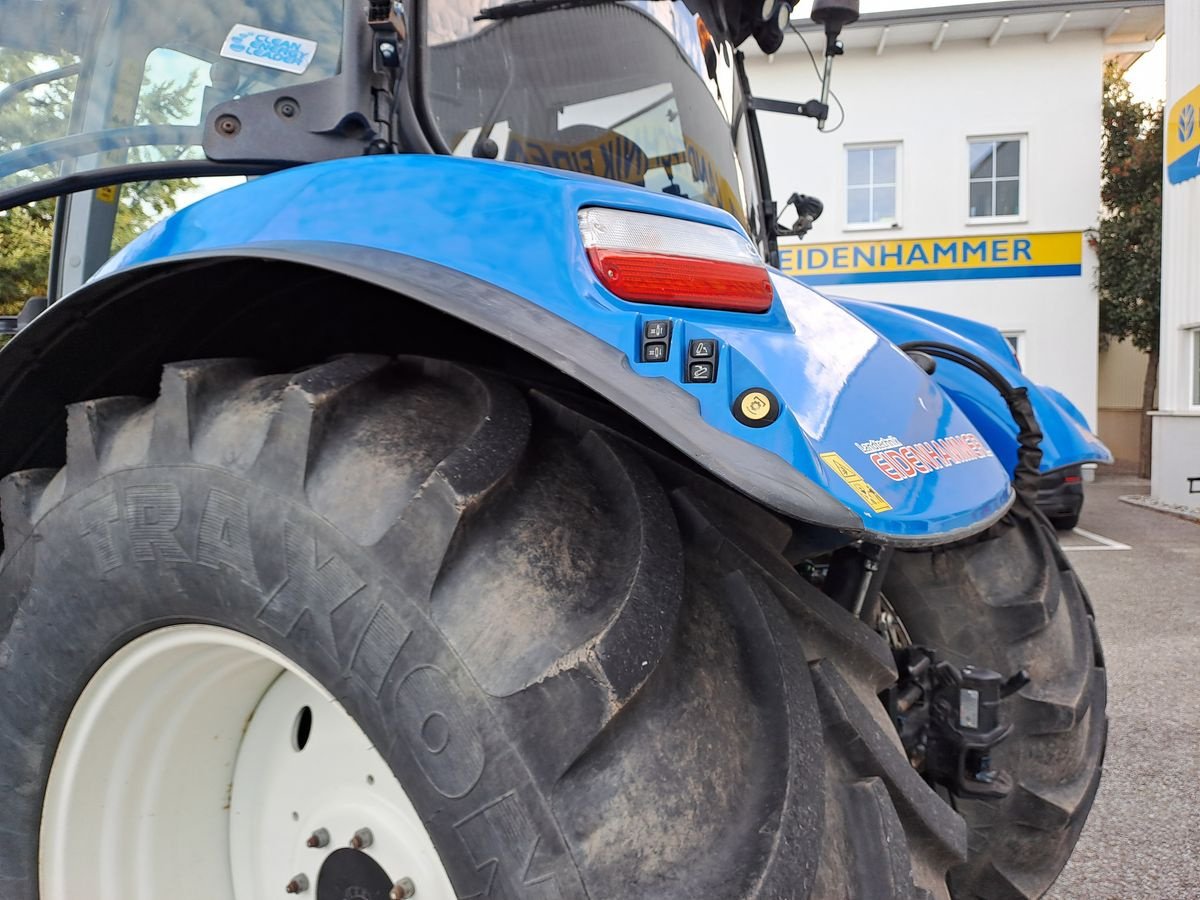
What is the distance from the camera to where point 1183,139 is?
9.62 meters

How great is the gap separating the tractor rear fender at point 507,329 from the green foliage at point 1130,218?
13357 mm

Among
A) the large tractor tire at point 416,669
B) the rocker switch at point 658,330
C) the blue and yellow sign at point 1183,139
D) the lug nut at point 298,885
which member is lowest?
the lug nut at point 298,885

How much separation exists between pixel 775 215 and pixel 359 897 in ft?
7.68

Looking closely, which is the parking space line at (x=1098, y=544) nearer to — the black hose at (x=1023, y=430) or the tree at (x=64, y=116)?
the black hose at (x=1023, y=430)

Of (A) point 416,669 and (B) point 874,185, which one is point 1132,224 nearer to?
(B) point 874,185

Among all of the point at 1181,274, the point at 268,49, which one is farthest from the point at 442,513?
the point at 1181,274

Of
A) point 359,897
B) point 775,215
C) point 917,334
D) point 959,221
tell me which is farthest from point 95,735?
point 959,221

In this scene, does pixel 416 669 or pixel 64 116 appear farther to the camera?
pixel 64 116

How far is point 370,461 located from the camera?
1.02 meters

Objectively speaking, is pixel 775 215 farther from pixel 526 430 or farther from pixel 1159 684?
pixel 1159 684

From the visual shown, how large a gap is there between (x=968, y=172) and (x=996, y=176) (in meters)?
0.43

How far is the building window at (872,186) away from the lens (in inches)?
519

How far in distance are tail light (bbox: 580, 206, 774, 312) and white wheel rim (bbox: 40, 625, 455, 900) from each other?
0.66 metres

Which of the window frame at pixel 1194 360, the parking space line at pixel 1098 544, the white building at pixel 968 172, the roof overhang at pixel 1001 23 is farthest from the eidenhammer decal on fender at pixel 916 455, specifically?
the white building at pixel 968 172
